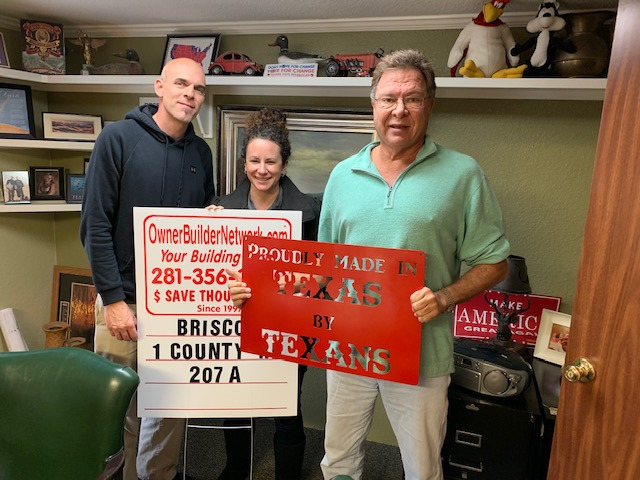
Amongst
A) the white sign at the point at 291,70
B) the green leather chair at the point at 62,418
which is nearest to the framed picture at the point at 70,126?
the white sign at the point at 291,70

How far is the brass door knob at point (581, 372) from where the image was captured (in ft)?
3.57

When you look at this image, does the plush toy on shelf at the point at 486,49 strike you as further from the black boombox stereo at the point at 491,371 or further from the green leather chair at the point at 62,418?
the green leather chair at the point at 62,418

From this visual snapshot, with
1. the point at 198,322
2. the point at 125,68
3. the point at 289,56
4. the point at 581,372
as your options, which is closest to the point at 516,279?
the point at 581,372

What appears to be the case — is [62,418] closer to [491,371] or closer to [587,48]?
[491,371]

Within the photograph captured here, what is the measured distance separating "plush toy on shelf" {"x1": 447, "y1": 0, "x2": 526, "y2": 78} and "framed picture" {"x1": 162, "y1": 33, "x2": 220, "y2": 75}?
3.60 feet

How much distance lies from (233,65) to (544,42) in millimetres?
1260

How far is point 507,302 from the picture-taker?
1.94 m

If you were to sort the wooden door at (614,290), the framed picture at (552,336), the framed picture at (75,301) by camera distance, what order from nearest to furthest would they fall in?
the wooden door at (614,290) < the framed picture at (552,336) < the framed picture at (75,301)

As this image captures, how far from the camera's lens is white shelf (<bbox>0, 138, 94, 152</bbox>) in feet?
7.16

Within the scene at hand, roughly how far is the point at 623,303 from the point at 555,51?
1.12 metres

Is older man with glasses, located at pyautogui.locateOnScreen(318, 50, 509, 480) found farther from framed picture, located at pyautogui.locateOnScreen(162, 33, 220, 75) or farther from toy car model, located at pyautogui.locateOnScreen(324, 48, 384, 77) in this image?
framed picture, located at pyautogui.locateOnScreen(162, 33, 220, 75)

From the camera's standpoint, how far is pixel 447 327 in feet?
4.34

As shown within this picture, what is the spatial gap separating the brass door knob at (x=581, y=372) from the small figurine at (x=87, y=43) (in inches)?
95.5

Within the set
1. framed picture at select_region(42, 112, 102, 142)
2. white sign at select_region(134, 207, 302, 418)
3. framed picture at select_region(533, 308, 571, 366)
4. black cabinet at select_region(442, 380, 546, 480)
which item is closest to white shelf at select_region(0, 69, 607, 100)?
framed picture at select_region(42, 112, 102, 142)
